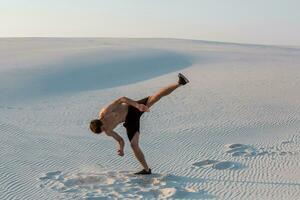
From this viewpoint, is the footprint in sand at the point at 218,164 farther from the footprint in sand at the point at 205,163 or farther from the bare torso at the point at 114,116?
the bare torso at the point at 114,116

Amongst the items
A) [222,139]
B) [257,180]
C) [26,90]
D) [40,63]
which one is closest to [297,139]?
[222,139]

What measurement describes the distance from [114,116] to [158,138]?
149 inches

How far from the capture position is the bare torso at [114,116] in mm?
8172

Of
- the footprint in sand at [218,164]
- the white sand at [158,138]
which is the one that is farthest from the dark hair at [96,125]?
the footprint in sand at [218,164]

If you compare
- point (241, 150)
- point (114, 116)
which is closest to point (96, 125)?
point (114, 116)

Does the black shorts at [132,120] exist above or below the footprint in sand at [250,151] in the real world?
above

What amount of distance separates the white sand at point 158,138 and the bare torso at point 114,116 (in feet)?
2.97

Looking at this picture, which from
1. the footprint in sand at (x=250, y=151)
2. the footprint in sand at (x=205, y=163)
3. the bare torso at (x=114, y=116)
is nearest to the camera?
the bare torso at (x=114, y=116)

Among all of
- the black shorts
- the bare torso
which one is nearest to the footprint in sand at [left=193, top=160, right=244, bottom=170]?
the black shorts

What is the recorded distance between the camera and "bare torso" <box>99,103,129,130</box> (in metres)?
8.17

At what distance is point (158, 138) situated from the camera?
11.9 meters

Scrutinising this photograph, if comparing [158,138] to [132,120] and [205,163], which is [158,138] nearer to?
[205,163]

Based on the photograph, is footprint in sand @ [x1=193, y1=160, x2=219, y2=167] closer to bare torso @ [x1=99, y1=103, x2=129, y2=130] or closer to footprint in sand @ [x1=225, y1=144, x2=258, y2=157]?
footprint in sand @ [x1=225, y1=144, x2=258, y2=157]

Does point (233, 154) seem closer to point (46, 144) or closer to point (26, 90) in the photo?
point (46, 144)
